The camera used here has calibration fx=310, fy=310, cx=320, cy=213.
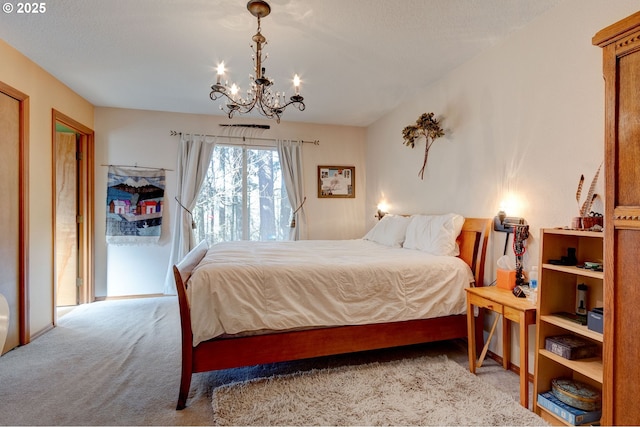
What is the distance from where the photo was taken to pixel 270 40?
2.39 metres

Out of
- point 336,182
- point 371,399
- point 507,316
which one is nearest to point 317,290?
point 371,399

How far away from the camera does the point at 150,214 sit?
4.12 metres

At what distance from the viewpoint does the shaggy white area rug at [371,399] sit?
5.54ft

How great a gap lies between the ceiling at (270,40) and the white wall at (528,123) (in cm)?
18

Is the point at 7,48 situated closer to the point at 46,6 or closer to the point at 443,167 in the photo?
the point at 46,6

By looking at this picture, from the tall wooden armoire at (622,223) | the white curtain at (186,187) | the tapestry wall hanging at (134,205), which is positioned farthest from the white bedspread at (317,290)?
the tapestry wall hanging at (134,205)

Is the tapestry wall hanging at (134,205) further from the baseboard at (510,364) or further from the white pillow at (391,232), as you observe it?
the baseboard at (510,364)

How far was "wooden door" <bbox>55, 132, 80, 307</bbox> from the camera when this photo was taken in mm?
3824

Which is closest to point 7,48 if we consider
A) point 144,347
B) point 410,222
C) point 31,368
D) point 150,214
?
point 150,214

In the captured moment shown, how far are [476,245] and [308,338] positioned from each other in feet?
4.96

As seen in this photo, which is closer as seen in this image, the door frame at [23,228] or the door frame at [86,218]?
the door frame at [23,228]

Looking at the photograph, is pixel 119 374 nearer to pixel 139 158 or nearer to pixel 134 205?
pixel 134 205

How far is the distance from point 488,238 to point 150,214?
3957 millimetres
